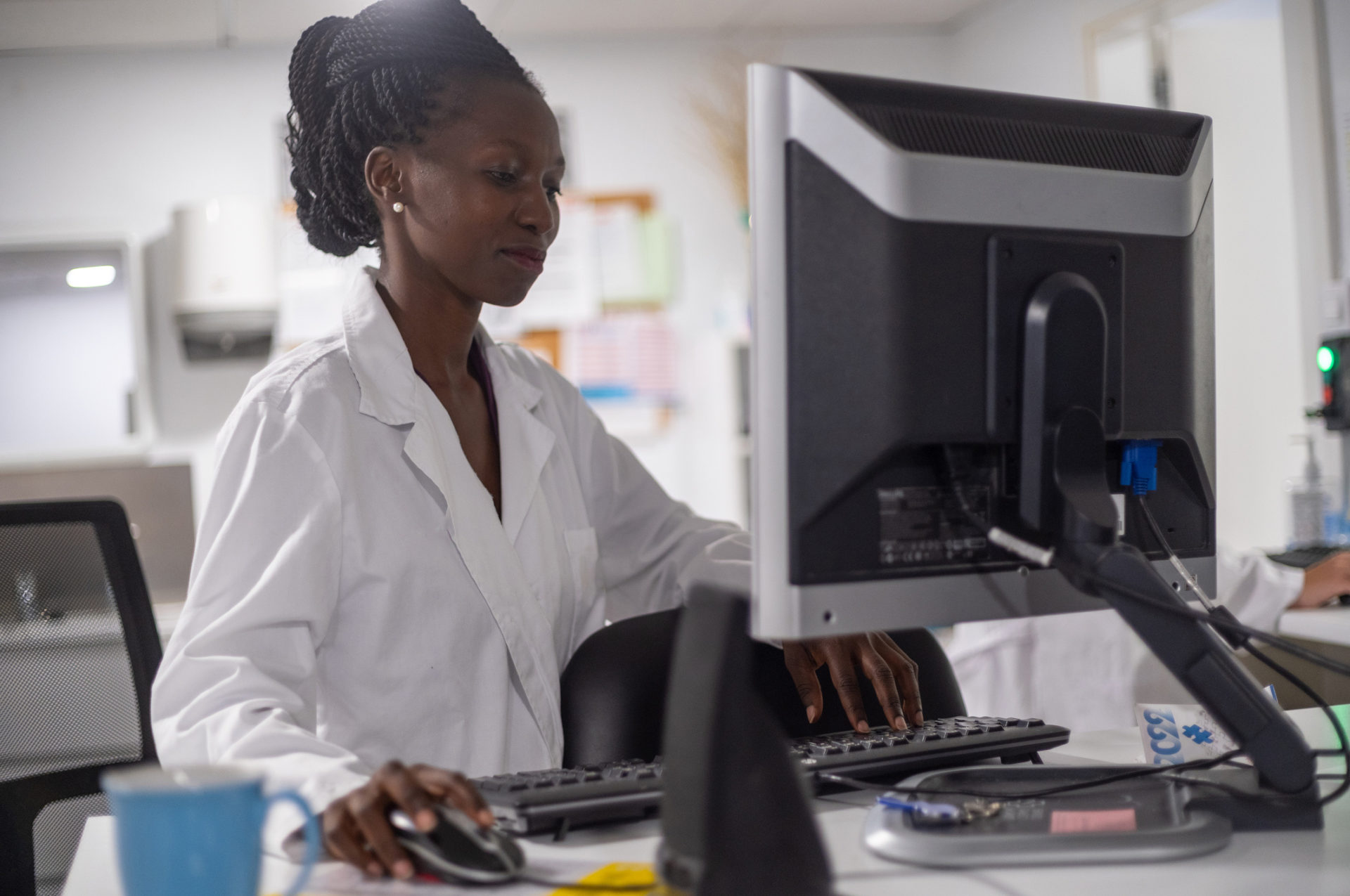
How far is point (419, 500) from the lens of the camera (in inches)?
48.7

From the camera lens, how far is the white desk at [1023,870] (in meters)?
0.69

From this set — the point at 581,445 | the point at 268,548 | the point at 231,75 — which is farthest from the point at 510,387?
the point at 231,75

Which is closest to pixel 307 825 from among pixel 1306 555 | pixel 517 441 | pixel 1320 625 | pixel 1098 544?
pixel 1098 544

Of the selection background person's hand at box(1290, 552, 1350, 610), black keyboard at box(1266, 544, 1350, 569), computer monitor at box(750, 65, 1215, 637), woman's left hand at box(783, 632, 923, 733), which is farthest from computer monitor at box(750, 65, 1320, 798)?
black keyboard at box(1266, 544, 1350, 569)

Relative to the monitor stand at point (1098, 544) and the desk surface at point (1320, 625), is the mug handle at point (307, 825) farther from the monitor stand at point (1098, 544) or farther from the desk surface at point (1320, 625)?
the desk surface at point (1320, 625)

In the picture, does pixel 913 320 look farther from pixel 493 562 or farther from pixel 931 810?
pixel 493 562

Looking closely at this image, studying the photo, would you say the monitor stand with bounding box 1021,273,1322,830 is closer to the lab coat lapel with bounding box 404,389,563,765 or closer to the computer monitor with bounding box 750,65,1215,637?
the computer monitor with bounding box 750,65,1215,637

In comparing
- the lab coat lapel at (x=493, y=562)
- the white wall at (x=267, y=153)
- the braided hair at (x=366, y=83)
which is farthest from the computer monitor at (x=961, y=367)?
the white wall at (x=267, y=153)

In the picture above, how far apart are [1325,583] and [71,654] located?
185 cm

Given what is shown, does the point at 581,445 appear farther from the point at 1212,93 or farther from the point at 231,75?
the point at 231,75

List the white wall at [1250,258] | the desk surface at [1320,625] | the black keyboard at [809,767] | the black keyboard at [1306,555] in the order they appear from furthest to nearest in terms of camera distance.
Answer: the white wall at [1250,258] < the black keyboard at [1306,555] < the desk surface at [1320,625] < the black keyboard at [809,767]

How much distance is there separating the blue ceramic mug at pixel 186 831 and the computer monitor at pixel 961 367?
0.33 metres

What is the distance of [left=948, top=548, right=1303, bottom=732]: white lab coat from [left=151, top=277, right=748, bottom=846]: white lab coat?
0.65m

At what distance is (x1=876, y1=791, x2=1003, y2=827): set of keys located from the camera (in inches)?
30.8
